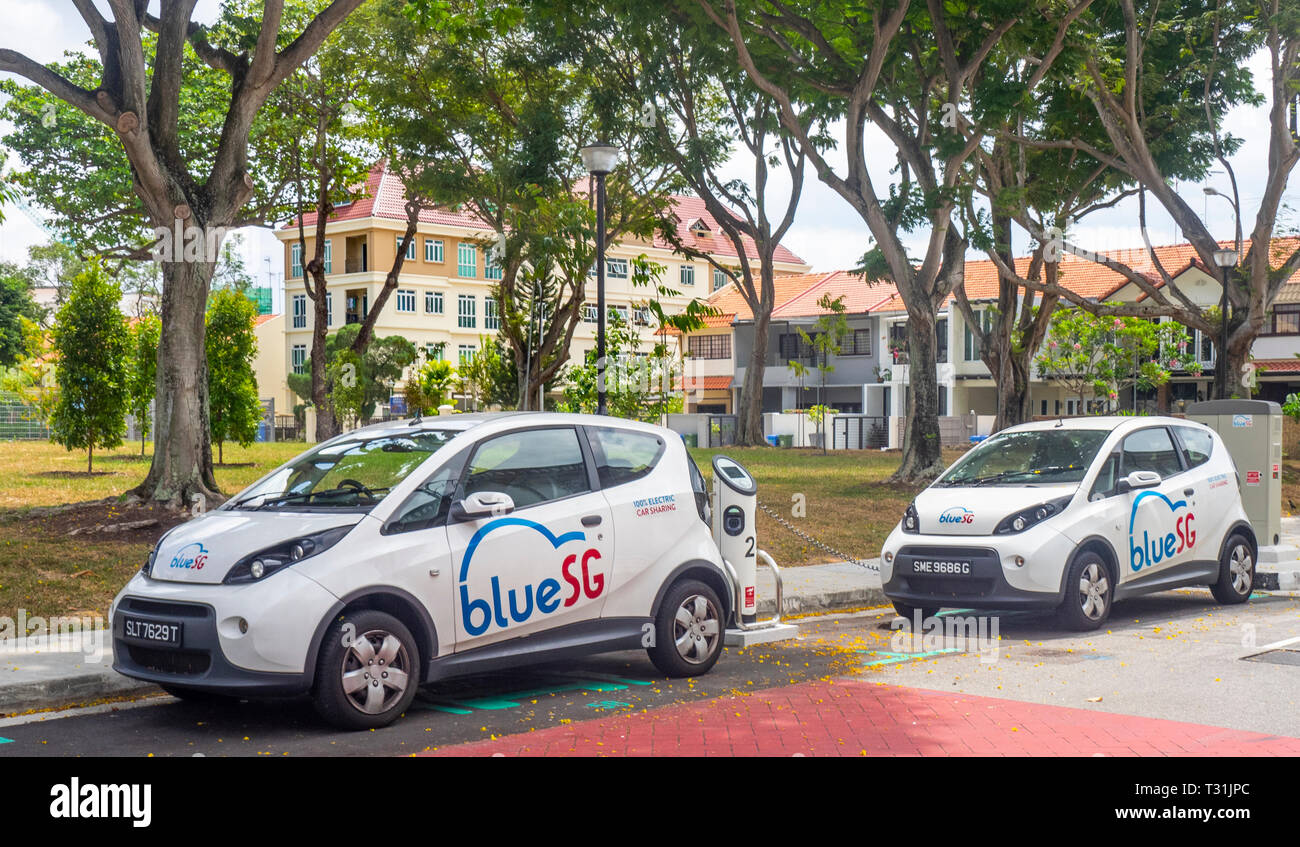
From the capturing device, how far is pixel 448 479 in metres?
7.51

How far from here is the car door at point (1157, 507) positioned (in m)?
11.0

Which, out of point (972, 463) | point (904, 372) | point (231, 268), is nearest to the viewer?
point (972, 463)

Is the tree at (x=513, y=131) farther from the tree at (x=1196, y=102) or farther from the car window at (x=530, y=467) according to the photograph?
the car window at (x=530, y=467)

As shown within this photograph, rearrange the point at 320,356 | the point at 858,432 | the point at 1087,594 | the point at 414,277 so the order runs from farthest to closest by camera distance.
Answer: the point at 414,277 → the point at 858,432 → the point at 320,356 → the point at 1087,594

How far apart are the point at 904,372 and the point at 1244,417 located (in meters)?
41.3

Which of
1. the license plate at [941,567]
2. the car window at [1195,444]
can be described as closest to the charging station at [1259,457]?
the car window at [1195,444]

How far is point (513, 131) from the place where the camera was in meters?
28.9

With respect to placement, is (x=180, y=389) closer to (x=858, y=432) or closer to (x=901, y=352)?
(x=858, y=432)

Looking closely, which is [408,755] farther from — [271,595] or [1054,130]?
[1054,130]

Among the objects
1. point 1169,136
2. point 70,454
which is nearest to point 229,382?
point 70,454

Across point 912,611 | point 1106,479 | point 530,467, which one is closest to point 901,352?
point 912,611

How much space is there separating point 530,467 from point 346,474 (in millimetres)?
1119

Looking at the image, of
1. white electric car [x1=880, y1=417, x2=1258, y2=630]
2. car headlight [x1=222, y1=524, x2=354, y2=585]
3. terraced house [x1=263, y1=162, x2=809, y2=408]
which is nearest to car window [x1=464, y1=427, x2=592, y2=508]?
car headlight [x1=222, y1=524, x2=354, y2=585]

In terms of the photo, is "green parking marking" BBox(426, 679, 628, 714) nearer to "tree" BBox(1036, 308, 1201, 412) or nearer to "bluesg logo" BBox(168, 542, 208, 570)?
"bluesg logo" BBox(168, 542, 208, 570)
